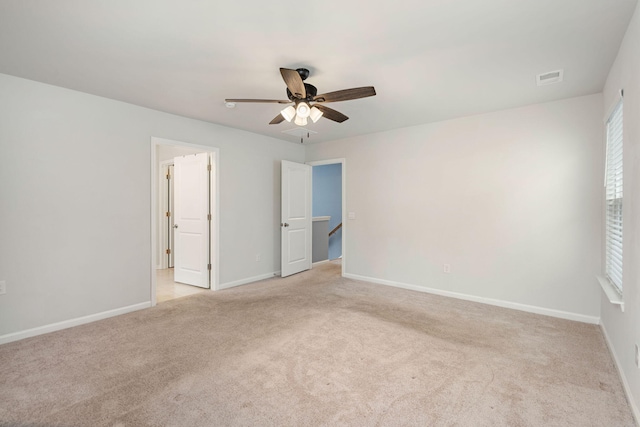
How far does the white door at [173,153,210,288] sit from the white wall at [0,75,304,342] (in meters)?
0.63

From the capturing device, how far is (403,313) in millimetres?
3604

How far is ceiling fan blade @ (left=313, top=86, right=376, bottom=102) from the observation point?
247cm

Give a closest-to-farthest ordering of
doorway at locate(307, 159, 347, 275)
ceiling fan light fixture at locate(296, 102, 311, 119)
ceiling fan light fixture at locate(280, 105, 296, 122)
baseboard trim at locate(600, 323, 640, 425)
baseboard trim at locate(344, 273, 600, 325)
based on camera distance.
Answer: baseboard trim at locate(600, 323, 640, 425) → ceiling fan light fixture at locate(296, 102, 311, 119) → ceiling fan light fixture at locate(280, 105, 296, 122) → baseboard trim at locate(344, 273, 600, 325) → doorway at locate(307, 159, 347, 275)

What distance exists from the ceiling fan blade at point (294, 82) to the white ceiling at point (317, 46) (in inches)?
8.7

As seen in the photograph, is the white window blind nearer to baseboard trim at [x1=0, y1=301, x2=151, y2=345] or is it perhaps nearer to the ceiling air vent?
the ceiling air vent

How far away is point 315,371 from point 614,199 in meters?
2.89

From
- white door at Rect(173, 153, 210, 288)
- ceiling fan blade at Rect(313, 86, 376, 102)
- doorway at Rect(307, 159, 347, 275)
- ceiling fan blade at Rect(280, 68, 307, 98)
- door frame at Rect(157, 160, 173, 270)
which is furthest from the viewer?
doorway at Rect(307, 159, 347, 275)

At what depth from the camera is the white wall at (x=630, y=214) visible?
1875mm

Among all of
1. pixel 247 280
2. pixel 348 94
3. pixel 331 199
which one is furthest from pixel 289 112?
pixel 331 199

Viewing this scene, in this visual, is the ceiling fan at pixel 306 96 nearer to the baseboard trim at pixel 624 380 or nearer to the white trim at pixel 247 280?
the baseboard trim at pixel 624 380

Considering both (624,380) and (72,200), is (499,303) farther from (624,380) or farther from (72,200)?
(72,200)

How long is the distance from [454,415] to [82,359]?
9.16 feet

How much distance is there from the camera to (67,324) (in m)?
3.16

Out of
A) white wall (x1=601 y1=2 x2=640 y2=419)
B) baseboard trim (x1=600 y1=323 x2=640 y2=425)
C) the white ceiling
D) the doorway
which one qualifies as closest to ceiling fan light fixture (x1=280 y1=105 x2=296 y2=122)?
the white ceiling
